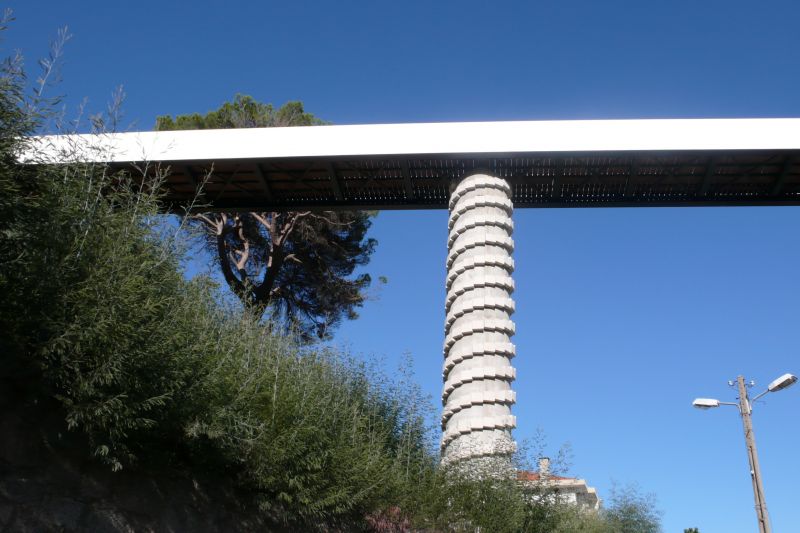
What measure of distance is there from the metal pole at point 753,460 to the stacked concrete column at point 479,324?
14.5 feet

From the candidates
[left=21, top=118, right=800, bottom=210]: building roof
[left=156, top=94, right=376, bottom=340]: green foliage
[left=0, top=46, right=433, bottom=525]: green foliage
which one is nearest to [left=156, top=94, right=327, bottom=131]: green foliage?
[left=156, top=94, right=376, bottom=340]: green foliage

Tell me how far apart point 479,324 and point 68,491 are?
5335 mm

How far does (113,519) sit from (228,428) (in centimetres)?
111

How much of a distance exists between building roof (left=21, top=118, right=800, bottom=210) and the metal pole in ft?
9.84

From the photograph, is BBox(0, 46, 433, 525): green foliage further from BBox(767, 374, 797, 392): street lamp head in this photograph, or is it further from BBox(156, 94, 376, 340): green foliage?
BBox(156, 94, 376, 340): green foliage

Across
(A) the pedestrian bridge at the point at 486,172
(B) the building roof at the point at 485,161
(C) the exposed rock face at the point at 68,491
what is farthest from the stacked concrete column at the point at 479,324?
(C) the exposed rock face at the point at 68,491

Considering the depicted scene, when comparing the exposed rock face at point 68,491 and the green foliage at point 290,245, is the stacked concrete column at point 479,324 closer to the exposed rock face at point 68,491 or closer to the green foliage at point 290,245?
the exposed rock face at point 68,491

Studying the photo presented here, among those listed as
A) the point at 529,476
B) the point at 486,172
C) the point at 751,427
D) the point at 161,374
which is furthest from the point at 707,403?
the point at 161,374

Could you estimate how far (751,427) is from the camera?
1160 cm

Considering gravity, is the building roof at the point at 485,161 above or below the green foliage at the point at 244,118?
below

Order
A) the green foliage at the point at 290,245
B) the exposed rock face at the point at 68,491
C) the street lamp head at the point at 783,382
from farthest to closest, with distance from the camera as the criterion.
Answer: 1. the green foliage at the point at 290,245
2. the street lamp head at the point at 783,382
3. the exposed rock face at the point at 68,491

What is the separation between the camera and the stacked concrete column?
9195mm

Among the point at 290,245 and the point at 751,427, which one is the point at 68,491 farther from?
the point at 290,245

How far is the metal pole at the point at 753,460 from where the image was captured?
11.2 metres
